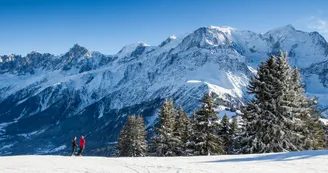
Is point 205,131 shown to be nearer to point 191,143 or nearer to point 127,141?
point 191,143

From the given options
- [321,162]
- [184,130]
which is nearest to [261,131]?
[321,162]

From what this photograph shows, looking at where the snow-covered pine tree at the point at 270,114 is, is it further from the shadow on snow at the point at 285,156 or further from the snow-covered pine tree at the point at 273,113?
the shadow on snow at the point at 285,156

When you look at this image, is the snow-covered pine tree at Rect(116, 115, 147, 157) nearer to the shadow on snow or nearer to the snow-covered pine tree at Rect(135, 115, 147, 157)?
the snow-covered pine tree at Rect(135, 115, 147, 157)

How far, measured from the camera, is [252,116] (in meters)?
36.7

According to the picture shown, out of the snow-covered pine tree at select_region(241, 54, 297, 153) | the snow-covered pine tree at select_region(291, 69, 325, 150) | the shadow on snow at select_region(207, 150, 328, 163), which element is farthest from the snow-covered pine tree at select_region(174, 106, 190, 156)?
the shadow on snow at select_region(207, 150, 328, 163)

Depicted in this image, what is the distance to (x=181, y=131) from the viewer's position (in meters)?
51.4

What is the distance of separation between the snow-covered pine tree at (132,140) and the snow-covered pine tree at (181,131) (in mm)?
6386

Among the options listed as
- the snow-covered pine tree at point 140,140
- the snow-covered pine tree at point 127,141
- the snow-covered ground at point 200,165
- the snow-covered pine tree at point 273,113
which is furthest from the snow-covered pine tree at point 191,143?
the snow-covered ground at point 200,165

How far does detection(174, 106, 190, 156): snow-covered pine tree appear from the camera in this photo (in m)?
49.4

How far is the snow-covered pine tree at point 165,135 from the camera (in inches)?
1944

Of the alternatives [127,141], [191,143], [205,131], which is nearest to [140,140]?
[127,141]

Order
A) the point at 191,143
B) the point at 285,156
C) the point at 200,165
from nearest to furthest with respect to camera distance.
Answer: the point at 200,165 → the point at 285,156 → the point at 191,143

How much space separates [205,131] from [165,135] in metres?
6.82

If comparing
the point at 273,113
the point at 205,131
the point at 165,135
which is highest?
the point at 273,113
